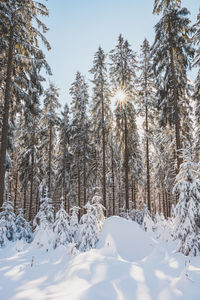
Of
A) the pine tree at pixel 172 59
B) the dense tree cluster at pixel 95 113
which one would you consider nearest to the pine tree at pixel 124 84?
the dense tree cluster at pixel 95 113

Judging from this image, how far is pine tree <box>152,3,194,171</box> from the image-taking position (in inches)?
487

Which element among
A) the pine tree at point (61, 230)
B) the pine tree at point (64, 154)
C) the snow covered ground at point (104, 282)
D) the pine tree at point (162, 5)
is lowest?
the pine tree at point (61, 230)

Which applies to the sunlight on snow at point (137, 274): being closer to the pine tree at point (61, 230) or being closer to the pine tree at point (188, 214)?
the pine tree at point (188, 214)

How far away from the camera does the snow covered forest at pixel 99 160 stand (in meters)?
3.99

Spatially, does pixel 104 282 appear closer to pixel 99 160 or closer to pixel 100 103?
pixel 100 103

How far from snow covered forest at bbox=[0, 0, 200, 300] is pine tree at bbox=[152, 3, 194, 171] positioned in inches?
2.4

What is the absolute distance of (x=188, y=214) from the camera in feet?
20.8

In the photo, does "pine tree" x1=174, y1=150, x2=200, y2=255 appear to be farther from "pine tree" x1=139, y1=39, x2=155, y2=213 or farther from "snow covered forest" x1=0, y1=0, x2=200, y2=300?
"pine tree" x1=139, y1=39, x2=155, y2=213

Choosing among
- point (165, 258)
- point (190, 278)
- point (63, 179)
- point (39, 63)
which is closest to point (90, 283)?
point (190, 278)

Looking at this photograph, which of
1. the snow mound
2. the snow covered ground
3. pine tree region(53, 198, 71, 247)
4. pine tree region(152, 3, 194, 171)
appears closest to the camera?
the snow covered ground

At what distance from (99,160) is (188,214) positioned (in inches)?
789

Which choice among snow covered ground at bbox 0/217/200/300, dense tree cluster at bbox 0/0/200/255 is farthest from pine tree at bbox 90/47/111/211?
snow covered ground at bbox 0/217/200/300

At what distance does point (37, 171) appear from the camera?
24.9 m

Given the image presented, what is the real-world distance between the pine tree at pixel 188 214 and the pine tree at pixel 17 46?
308 inches
